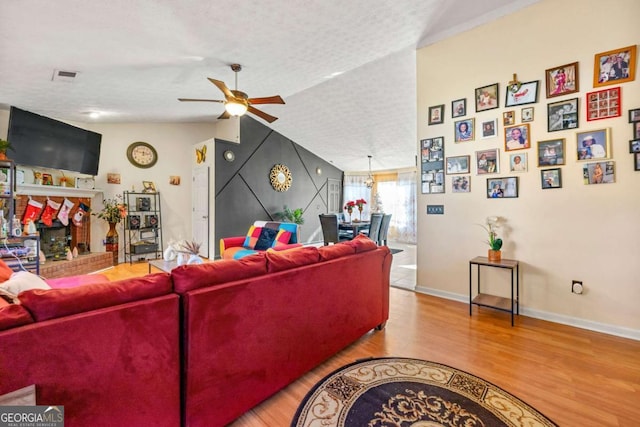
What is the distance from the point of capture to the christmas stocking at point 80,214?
5.00 m

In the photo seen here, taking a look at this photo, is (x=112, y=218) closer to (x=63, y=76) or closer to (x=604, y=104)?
(x=63, y=76)

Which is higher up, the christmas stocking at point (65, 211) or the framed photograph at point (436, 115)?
the framed photograph at point (436, 115)

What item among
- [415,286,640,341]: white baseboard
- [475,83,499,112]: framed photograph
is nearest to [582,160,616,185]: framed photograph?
[475,83,499,112]: framed photograph

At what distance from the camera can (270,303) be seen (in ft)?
5.49

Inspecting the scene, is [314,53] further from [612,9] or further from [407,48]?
[612,9]

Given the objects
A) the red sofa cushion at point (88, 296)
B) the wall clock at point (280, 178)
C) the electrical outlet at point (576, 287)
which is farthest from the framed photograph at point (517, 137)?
the wall clock at point (280, 178)

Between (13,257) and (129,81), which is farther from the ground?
(129,81)

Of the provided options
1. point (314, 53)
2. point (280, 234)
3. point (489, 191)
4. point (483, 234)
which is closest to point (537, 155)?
point (489, 191)

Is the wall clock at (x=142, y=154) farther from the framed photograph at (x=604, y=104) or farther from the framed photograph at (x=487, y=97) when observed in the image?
the framed photograph at (x=604, y=104)

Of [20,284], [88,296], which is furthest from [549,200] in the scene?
[20,284]

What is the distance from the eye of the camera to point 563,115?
2.82 m

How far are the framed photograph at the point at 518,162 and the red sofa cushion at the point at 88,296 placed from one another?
341 cm

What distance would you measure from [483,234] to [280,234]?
273cm

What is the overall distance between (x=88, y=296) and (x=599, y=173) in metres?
3.88
